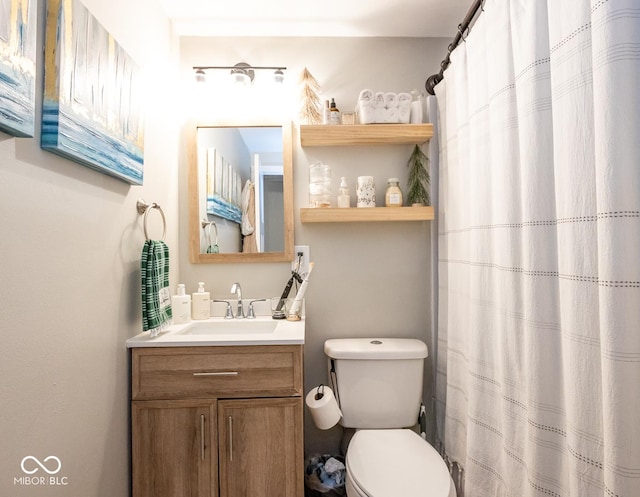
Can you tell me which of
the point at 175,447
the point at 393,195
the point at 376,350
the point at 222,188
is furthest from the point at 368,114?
the point at 175,447

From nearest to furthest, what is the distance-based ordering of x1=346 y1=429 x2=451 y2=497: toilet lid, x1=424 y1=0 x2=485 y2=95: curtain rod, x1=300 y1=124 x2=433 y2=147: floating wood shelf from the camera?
x1=346 y1=429 x2=451 y2=497: toilet lid → x1=424 y1=0 x2=485 y2=95: curtain rod → x1=300 y1=124 x2=433 y2=147: floating wood shelf

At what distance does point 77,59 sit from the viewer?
1.02 metres

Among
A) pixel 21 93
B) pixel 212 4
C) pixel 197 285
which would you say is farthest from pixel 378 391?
pixel 212 4

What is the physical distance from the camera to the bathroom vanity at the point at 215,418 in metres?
1.38

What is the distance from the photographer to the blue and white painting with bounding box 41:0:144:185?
3.06 feet

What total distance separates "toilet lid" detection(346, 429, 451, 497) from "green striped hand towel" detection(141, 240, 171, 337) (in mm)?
926

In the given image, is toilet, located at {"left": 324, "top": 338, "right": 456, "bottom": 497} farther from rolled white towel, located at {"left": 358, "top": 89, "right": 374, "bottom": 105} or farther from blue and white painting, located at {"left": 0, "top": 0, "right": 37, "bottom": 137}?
blue and white painting, located at {"left": 0, "top": 0, "right": 37, "bottom": 137}

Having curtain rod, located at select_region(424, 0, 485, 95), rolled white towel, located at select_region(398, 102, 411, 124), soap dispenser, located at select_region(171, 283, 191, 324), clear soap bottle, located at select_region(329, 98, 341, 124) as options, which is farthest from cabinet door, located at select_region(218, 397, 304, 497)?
curtain rod, located at select_region(424, 0, 485, 95)

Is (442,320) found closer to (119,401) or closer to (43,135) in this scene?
(119,401)

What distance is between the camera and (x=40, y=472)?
0.91 m

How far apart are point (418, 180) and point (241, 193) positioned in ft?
3.09

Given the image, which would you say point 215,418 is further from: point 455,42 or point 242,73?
point 455,42

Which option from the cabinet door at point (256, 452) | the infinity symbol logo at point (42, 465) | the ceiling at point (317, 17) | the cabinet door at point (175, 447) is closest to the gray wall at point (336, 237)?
the ceiling at point (317, 17)

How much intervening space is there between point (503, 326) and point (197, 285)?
1.48 metres
